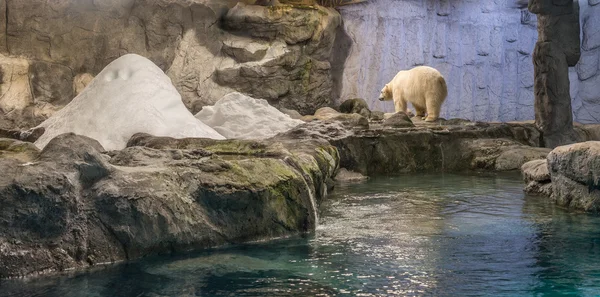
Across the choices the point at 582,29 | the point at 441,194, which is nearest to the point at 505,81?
the point at 582,29

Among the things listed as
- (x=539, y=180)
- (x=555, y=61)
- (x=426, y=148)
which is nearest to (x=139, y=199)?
(x=539, y=180)

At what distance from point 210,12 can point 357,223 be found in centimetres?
989

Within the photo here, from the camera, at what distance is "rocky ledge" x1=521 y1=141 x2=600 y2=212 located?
5812mm

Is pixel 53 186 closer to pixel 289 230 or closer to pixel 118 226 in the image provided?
pixel 118 226

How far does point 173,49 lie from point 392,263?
10.9m

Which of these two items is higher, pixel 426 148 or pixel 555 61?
pixel 555 61

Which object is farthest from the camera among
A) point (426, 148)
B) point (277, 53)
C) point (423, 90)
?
point (277, 53)

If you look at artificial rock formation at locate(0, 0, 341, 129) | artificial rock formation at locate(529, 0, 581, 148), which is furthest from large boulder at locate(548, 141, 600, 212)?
artificial rock formation at locate(0, 0, 341, 129)

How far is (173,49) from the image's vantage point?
1401cm

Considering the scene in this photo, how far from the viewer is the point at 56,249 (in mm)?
3805

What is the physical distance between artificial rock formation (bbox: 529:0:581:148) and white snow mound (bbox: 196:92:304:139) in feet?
15.3

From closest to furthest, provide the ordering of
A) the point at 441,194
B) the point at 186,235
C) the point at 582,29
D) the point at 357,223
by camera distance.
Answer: the point at 186,235 < the point at 357,223 < the point at 441,194 < the point at 582,29

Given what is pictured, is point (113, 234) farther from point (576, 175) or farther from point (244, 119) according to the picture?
point (244, 119)

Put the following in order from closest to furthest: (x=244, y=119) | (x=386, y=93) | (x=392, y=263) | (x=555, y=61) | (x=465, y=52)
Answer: (x=392, y=263) < (x=244, y=119) < (x=555, y=61) < (x=386, y=93) < (x=465, y=52)
